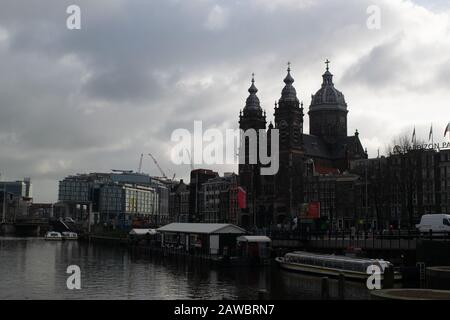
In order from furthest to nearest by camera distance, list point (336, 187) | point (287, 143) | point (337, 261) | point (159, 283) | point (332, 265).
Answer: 1. point (287, 143)
2. point (336, 187)
3. point (332, 265)
4. point (337, 261)
5. point (159, 283)

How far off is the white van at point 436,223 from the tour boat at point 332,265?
15124 mm

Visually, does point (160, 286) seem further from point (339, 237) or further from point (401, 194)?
point (401, 194)

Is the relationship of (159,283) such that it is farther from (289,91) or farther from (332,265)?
(289,91)

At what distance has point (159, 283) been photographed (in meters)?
70.5

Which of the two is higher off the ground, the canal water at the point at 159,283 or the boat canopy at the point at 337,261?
the boat canopy at the point at 337,261

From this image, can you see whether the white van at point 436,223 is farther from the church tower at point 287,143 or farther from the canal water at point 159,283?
the church tower at point 287,143

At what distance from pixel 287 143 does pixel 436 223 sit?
107 meters

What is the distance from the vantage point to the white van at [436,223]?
80.1 meters

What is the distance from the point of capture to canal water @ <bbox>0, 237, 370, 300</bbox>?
59.4 m

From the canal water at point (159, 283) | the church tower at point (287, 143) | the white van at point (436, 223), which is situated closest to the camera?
the canal water at point (159, 283)

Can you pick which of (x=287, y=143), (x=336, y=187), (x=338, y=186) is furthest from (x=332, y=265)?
(x=287, y=143)

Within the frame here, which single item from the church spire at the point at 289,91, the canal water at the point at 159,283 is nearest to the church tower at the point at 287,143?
the church spire at the point at 289,91

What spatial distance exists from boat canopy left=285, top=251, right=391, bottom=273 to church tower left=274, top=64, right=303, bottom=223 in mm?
84546
